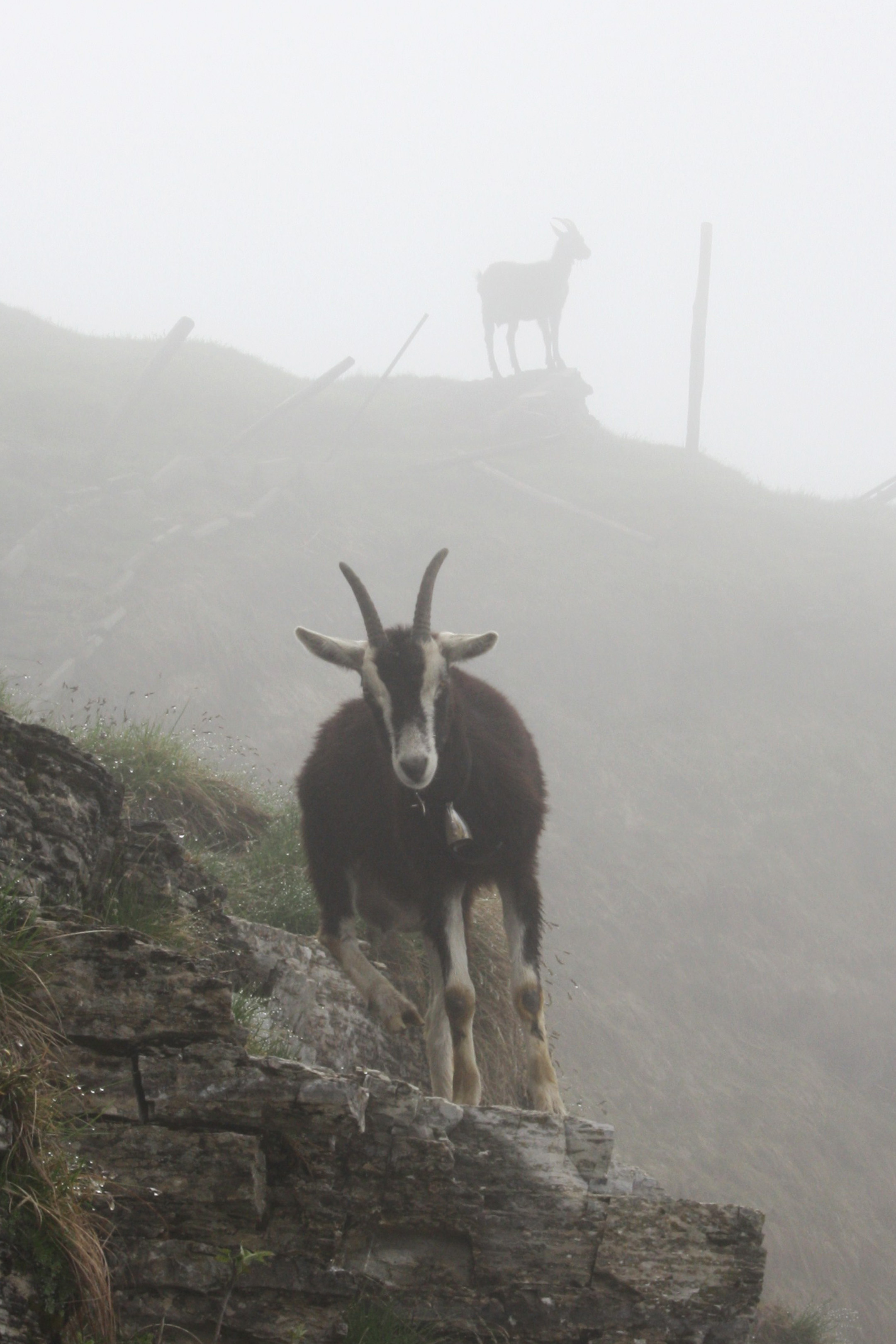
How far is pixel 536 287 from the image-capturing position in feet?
108

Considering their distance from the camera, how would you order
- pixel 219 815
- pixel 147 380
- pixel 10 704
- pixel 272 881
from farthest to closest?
1. pixel 147 380
2. pixel 219 815
3. pixel 10 704
4. pixel 272 881

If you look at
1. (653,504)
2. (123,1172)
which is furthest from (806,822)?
(123,1172)

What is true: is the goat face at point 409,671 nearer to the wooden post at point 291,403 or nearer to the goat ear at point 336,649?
the goat ear at point 336,649

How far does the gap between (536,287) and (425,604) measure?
98.1 ft

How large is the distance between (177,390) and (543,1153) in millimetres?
29914

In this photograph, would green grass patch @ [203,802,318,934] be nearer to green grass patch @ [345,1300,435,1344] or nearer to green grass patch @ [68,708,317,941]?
green grass patch @ [68,708,317,941]

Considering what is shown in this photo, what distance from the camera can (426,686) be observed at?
5.40 meters

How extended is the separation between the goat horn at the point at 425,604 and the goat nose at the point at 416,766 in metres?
0.80

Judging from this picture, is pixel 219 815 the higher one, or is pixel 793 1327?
pixel 219 815

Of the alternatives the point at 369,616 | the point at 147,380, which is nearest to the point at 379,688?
the point at 369,616

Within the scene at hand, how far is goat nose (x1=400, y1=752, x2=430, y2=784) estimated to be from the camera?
5.03 m

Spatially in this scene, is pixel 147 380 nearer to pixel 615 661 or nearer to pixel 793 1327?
pixel 615 661

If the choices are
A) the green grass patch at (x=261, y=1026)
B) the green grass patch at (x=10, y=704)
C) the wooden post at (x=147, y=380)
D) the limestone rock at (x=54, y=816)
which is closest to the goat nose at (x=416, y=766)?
the green grass patch at (x=261, y=1026)

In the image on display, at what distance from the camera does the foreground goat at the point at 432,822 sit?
5191 mm
